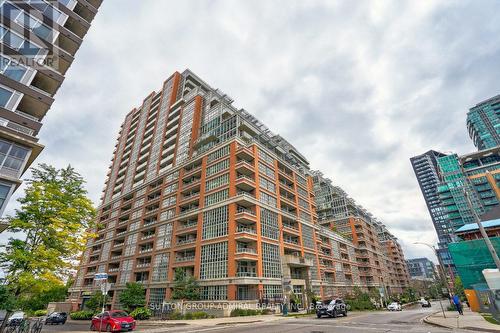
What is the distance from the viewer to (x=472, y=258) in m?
41.0

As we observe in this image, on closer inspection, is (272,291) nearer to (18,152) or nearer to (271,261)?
(271,261)

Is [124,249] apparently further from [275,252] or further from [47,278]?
[47,278]

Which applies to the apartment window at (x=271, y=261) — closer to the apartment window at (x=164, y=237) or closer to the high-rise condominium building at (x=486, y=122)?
the apartment window at (x=164, y=237)

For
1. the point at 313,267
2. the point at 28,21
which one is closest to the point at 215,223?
the point at 313,267

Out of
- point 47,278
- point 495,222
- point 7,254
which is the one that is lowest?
point 47,278

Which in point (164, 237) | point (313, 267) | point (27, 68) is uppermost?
point (27, 68)

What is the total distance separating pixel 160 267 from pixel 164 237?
5.40 meters

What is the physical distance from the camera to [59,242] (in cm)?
1902

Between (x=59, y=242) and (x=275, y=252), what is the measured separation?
30.0 metres

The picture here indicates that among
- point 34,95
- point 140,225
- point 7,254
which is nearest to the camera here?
point 7,254

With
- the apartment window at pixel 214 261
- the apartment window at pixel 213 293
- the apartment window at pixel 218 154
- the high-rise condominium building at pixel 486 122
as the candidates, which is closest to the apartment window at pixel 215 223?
the apartment window at pixel 214 261

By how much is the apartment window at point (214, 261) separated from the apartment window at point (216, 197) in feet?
23.9

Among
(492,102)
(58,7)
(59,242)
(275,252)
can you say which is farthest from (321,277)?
(492,102)

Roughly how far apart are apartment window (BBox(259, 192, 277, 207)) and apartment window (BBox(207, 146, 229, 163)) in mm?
10030
